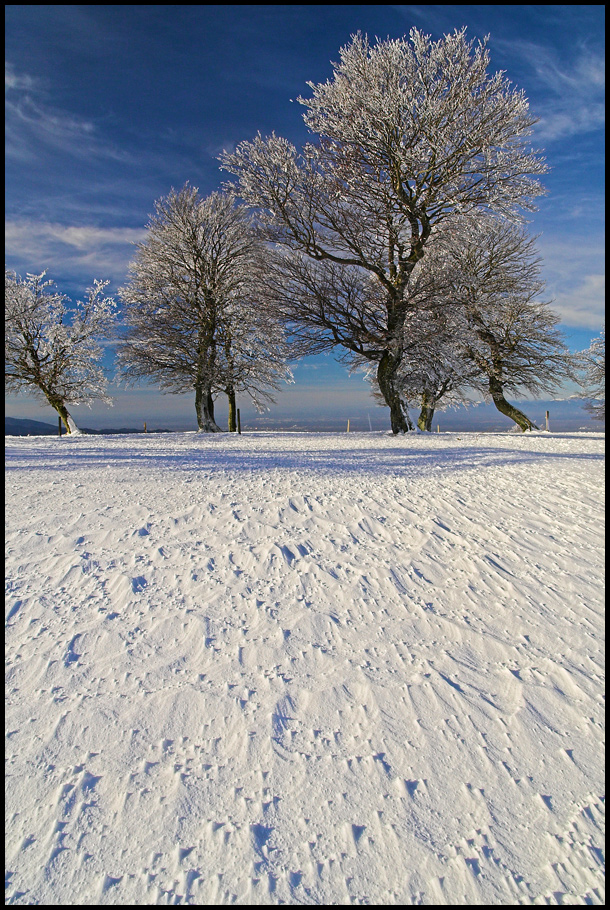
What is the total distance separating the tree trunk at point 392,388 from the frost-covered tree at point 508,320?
4.40 metres

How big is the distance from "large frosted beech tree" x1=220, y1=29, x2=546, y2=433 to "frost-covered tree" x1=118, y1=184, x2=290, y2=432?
481 centimetres

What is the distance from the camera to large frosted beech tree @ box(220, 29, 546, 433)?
11461mm

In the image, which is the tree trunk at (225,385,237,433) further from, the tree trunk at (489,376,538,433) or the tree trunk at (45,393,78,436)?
the tree trunk at (489,376,538,433)

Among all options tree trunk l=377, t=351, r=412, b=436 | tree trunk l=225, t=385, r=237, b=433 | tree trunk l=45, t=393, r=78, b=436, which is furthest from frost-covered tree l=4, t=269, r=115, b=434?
tree trunk l=377, t=351, r=412, b=436

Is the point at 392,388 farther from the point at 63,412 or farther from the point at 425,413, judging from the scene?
the point at 63,412

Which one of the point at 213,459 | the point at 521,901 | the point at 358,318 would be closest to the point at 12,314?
the point at 358,318

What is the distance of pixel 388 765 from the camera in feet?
7.61

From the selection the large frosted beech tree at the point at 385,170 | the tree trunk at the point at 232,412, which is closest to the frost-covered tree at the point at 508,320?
the large frosted beech tree at the point at 385,170

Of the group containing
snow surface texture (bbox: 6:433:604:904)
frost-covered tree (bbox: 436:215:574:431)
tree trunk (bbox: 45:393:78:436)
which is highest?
frost-covered tree (bbox: 436:215:574:431)

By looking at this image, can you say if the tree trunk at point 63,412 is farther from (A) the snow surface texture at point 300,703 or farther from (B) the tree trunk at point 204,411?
(A) the snow surface texture at point 300,703

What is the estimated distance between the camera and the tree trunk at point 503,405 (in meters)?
19.9

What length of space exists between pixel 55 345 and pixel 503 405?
21.2m

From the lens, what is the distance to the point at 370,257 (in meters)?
13.7

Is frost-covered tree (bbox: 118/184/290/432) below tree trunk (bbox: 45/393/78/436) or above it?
above
